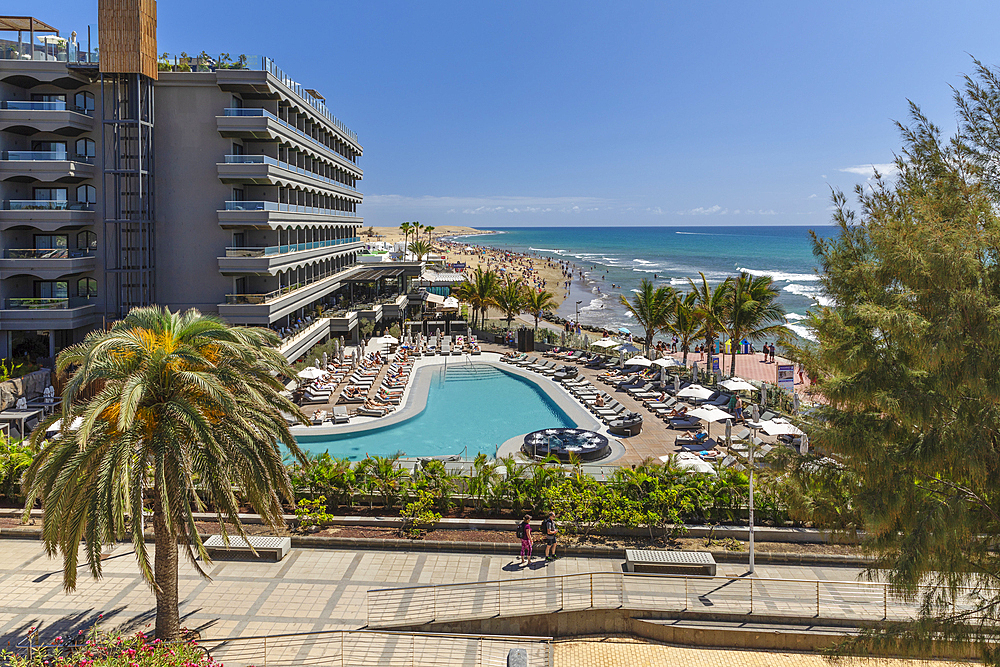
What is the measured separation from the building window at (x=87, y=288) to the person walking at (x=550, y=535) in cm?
2707

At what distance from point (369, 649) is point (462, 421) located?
16.9 metres

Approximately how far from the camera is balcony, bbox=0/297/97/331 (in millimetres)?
28562

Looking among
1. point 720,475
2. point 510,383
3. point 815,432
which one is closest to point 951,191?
point 815,432

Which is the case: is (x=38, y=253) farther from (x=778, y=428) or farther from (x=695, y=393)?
(x=778, y=428)

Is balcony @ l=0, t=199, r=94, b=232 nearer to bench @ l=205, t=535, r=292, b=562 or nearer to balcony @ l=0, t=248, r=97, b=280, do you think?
balcony @ l=0, t=248, r=97, b=280

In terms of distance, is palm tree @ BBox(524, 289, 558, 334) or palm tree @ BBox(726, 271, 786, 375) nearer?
palm tree @ BBox(726, 271, 786, 375)

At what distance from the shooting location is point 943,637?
8523mm

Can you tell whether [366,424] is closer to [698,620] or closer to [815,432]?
[698,620]

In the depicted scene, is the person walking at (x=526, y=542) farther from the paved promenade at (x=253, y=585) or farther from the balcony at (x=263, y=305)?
the balcony at (x=263, y=305)

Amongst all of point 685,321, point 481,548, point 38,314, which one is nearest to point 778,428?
point 481,548

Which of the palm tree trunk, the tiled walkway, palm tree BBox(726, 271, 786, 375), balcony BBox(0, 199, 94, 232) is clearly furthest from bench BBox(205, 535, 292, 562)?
palm tree BBox(726, 271, 786, 375)

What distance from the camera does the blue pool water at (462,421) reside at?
2448 centimetres

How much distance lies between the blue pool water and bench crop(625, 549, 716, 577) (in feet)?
33.6

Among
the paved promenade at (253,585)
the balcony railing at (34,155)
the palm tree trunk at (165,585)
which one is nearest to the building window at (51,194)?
the balcony railing at (34,155)
